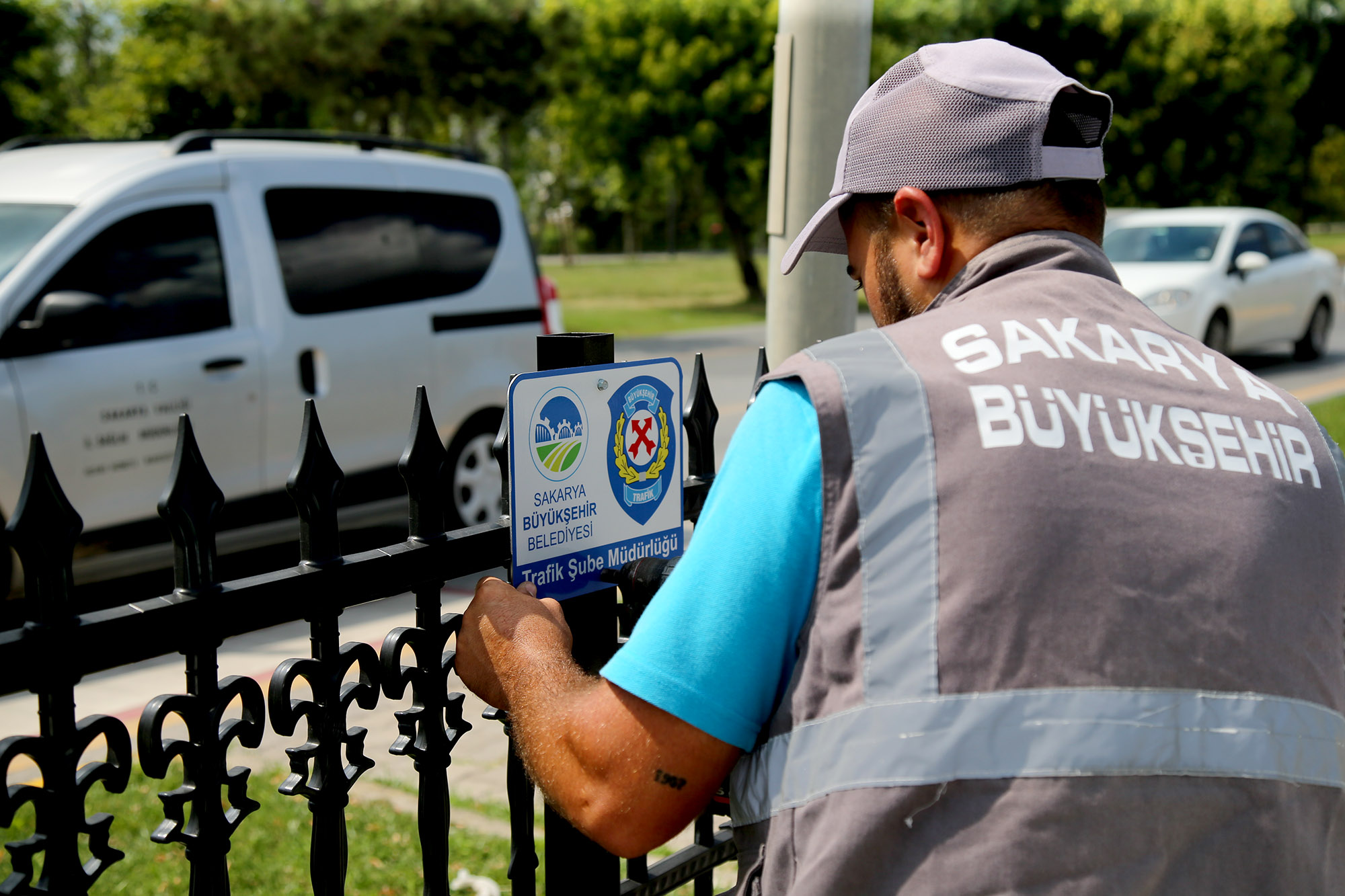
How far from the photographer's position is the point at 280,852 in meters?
3.21

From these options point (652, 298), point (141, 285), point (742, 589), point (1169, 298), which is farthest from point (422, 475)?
point (652, 298)

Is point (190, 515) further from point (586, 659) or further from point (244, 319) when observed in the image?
point (244, 319)

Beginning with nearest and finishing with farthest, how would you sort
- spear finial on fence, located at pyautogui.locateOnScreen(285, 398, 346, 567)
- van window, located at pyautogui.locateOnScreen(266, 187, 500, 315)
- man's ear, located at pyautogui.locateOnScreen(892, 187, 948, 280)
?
man's ear, located at pyautogui.locateOnScreen(892, 187, 948, 280), spear finial on fence, located at pyautogui.locateOnScreen(285, 398, 346, 567), van window, located at pyautogui.locateOnScreen(266, 187, 500, 315)

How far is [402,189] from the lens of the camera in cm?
631

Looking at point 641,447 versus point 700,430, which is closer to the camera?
point 641,447

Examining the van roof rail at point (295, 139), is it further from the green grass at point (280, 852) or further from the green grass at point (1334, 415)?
the green grass at point (1334, 415)

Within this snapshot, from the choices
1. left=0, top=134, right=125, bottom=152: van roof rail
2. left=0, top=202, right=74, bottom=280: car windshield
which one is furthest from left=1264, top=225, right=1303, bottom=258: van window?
left=0, top=202, right=74, bottom=280: car windshield

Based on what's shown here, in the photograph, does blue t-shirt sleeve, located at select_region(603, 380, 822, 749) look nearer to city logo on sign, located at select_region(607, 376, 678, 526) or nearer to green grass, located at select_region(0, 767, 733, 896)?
city logo on sign, located at select_region(607, 376, 678, 526)

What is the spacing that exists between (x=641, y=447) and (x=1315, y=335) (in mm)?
14658

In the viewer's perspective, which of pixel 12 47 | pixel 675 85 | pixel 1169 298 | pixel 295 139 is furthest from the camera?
pixel 675 85

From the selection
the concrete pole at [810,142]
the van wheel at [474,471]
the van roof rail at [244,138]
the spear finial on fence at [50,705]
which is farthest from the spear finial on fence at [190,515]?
the van wheel at [474,471]

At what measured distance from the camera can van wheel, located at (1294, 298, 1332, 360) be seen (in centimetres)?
1434

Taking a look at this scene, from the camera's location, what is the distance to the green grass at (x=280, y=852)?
3.08 m

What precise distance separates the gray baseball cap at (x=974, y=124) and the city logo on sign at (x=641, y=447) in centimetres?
54
